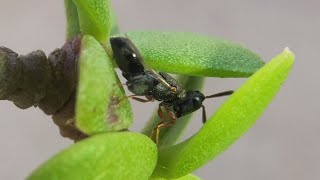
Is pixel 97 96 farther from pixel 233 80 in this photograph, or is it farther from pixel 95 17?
pixel 233 80

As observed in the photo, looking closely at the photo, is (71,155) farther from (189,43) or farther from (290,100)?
(290,100)

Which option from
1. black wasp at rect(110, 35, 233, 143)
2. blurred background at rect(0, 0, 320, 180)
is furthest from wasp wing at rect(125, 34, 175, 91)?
blurred background at rect(0, 0, 320, 180)

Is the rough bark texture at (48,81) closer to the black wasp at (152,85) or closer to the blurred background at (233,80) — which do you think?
the black wasp at (152,85)

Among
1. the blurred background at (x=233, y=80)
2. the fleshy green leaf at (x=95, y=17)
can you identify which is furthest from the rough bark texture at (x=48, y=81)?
the blurred background at (x=233, y=80)

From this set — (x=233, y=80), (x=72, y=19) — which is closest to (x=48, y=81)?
(x=72, y=19)

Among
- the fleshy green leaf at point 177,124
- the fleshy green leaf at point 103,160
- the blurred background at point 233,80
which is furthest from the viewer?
the blurred background at point 233,80

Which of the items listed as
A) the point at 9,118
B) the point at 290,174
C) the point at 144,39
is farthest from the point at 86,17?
the point at 290,174
